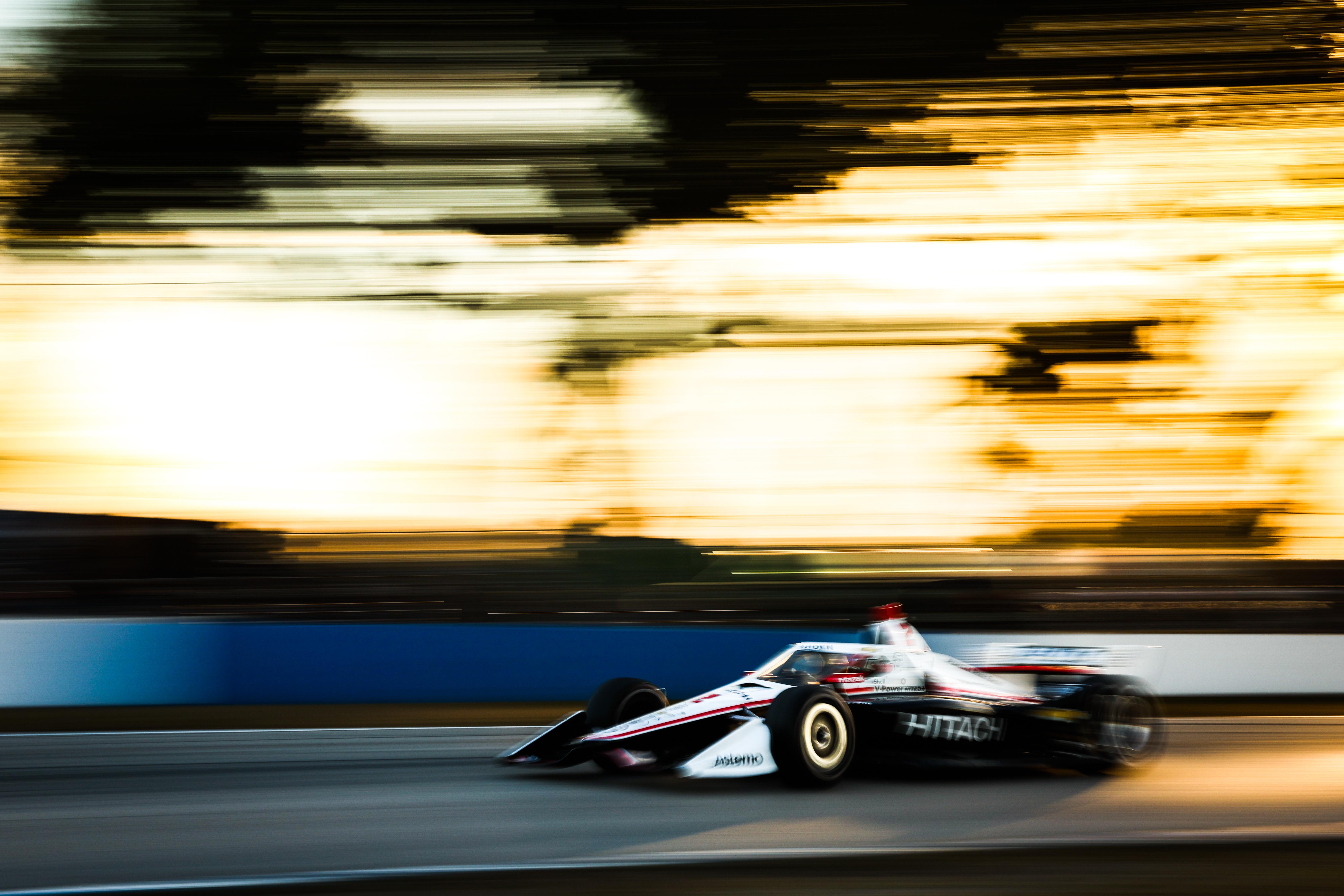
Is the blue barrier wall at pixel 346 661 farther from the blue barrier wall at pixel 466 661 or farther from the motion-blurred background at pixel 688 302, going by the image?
the motion-blurred background at pixel 688 302

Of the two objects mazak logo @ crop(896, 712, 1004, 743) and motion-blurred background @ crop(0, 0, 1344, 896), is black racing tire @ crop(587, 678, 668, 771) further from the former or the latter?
motion-blurred background @ crop(0, 0, 1344, 896)

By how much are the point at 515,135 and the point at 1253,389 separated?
803 cm

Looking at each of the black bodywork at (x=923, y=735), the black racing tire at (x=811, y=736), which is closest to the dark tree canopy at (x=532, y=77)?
the black bodywork at (x=923, y=735)

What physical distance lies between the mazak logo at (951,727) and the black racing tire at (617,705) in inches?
44.0

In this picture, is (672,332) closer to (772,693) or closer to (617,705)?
(617,705)

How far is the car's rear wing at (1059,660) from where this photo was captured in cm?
605

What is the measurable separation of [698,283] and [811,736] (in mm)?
7980

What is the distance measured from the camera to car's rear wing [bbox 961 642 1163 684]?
19.8ft

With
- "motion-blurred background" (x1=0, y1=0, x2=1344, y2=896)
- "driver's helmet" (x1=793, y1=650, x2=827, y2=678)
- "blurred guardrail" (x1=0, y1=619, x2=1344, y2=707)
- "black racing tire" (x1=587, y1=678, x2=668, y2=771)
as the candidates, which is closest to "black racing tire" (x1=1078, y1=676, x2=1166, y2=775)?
"driver's helmet" (x1=793, y1=650, x2=827, y2=678)

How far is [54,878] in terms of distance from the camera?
11.6 ft

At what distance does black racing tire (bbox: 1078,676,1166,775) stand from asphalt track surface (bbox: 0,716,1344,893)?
109 millimetres

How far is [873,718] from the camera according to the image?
529 centimetres

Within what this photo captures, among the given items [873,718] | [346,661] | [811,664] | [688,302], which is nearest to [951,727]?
[873,718]

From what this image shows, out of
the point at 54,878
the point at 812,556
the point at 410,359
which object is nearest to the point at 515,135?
the point at 410,359
